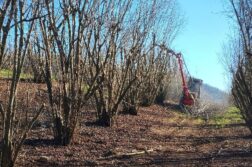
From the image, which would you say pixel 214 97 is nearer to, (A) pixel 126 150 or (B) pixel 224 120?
(B) pixel 224 120

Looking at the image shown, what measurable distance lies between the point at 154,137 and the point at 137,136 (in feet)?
1.96

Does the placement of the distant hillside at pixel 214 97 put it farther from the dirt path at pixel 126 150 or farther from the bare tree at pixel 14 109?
the bare tree at pixel 14 109

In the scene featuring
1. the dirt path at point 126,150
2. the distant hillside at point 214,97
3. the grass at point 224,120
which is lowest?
the dirt path at point 126,150

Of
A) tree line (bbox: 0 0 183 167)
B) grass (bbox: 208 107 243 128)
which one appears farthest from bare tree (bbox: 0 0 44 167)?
grass (bbox: 208 107 243 128)

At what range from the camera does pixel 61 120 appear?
401 inches

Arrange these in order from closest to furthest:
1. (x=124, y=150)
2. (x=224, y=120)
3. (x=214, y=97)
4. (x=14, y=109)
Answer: (x=14, y=109) → (x=124, y=150) → (x=224, y=120) → (x=214, y=97)

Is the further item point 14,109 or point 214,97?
point 214,97

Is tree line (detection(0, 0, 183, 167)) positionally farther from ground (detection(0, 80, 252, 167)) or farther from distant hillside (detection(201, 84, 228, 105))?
distant hillside (detection(201, 84, 228, 105))

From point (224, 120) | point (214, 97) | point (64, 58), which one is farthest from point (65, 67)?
point (214, 97)

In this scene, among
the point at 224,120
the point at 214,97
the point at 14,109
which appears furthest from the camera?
the point at 214,97

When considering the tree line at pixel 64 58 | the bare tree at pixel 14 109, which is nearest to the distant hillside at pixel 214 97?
the tree line at pixel 64 58

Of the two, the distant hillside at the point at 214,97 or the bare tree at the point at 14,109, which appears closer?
the bare tree at the point at 14,109

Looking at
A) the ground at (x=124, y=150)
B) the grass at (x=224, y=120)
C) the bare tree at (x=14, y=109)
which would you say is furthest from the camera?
the grass at (x=224, y=120)

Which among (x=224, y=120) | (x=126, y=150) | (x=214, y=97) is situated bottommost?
(x=126, y=150)
